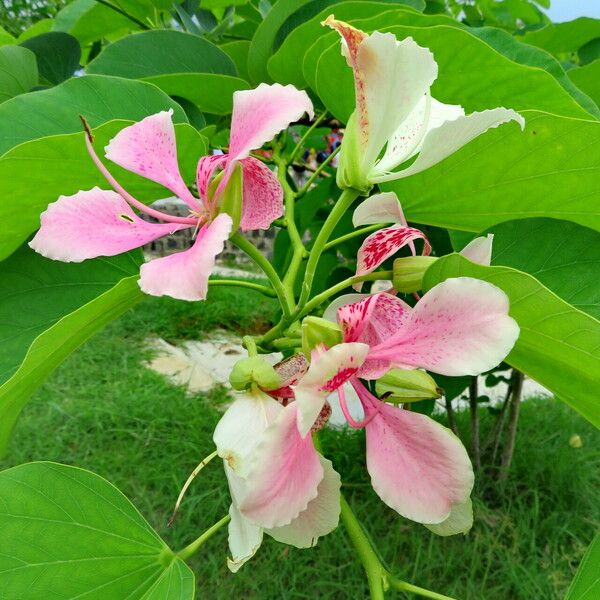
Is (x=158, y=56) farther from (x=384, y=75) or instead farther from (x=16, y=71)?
(x=384, y=75)

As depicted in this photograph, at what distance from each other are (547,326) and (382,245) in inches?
4.2

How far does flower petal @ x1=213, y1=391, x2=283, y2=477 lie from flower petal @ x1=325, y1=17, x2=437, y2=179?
0.57ft

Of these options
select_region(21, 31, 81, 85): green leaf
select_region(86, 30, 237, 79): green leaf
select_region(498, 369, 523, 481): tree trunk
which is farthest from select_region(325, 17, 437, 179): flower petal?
select_region(498, 369, 523, 481): tree trunk

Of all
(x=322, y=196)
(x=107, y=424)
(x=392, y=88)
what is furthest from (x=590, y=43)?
(x=107, y=424)

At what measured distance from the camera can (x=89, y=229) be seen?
384 mm

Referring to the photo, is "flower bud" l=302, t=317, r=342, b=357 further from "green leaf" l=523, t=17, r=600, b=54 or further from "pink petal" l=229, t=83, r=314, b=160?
"green leaf" l=523, t=17, r=600, b=54

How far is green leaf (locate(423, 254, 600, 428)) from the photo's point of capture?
333 mm

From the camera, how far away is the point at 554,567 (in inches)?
50.0

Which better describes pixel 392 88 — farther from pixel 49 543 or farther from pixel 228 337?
pixel 228 337

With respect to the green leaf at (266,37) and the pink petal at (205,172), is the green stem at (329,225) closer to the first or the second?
A: the pink petal at (205,172)

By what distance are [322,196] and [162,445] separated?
3.36 ft

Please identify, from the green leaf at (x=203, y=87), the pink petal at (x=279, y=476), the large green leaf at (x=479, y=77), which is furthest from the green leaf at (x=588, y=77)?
the pink petal at (x=279, y=476)

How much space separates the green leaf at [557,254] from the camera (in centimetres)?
47

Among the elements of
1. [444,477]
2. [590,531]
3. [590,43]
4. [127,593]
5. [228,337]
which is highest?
[590,43]
